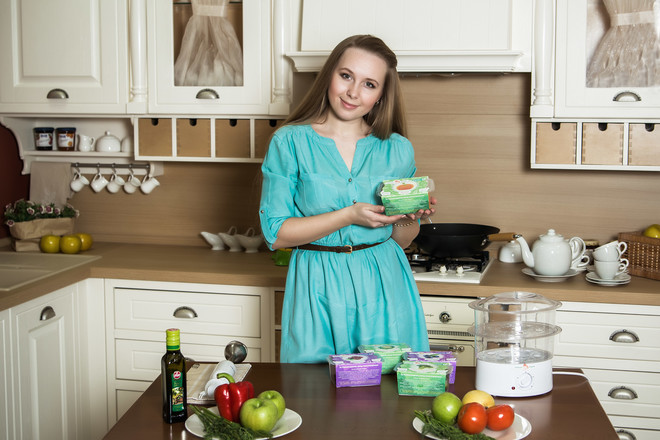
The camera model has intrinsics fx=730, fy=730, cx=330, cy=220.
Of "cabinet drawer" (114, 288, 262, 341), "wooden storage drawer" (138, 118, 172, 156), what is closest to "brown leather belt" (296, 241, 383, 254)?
"cabinet drawer" (114, 288, 262, 341)

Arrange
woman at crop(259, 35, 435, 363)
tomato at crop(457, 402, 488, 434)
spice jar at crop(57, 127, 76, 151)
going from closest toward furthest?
tomato at crop(457, 402, 488, 434) < woman at crop(259, 35, 435, 363) < spice jar at crop(57, 127, 76, 151)

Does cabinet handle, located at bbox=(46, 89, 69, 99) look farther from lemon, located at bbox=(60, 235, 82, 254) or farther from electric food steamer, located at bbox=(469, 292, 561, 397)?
electric food steamer, located at bbox=(469, 292, 561, 397)

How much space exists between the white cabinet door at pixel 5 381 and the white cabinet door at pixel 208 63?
1.04 m

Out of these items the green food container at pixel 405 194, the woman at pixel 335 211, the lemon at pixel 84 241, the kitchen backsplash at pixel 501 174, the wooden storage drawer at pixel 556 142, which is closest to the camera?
the green food container at pixel 405 194

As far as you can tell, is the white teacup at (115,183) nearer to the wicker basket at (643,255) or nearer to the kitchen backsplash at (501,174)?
the kitchen backsplash at (501,174)

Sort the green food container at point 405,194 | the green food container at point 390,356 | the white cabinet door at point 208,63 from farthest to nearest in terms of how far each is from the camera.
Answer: the white cabinet door at point 208,63
the green food container at point 405,194
the green food container at point 390,356

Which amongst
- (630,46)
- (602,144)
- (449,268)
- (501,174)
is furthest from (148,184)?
(630,46)

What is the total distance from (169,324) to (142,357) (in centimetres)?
17

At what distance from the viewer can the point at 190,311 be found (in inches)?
105

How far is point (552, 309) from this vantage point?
4.90 feet

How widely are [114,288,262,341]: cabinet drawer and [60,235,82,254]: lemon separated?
37 centimetres

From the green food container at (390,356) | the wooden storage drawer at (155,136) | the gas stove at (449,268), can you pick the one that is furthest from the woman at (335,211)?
the wooden storage drawer at (155,136)

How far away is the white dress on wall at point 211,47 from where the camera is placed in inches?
111

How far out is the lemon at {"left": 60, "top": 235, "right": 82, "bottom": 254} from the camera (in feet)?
9.67
